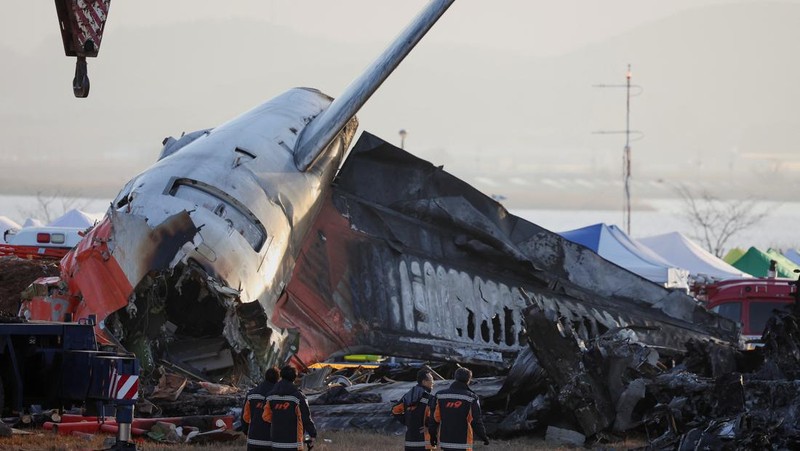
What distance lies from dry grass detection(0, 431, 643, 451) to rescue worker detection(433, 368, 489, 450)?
285 centimetres

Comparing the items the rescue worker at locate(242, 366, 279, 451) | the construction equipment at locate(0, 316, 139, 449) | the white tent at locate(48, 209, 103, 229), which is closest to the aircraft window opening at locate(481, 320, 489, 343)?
the construction equipment at locate(0, 316, 139, 449)

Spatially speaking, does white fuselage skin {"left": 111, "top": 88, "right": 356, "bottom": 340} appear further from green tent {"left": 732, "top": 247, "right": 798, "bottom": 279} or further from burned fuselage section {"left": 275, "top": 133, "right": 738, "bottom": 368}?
green tent {"left": 732, "top": 247, "right": 798, "bottom": 279}

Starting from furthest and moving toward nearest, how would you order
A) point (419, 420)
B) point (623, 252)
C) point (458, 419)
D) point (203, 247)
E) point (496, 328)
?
point (623, 252) → point (496, 328) → point (203, 247) → point (419, 420) → point (458, 419)

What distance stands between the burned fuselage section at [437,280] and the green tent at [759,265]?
22.3m

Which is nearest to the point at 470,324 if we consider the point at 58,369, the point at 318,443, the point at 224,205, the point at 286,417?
the point at 224,205

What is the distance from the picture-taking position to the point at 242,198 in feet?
76.7

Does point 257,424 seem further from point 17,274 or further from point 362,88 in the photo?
point 17,274

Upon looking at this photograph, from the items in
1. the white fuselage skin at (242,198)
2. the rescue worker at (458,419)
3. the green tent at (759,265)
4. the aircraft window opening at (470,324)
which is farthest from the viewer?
the green tent at (759,265)

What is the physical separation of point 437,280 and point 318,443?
1085 cm

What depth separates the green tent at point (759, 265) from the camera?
171 feet

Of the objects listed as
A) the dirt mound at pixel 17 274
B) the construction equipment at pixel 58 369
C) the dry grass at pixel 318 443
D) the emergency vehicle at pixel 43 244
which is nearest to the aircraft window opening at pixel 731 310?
the emergency vehicle at pixel 43 244

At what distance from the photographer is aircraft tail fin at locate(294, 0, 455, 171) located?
25516 millimetres

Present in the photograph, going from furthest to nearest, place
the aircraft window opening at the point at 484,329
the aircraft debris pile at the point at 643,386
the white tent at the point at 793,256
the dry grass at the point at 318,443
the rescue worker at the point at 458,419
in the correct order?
the white tent at the point at 793,256
the aircraft window opening at the point at 484,329
the aircraft debris pile at the point at 643,386
the dry grass at the point at 318,443
the rescue worker at the point at 458,419

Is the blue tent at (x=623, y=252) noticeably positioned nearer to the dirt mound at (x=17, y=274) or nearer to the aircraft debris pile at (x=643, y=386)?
the dirt mound at (x=17, y=274)
